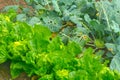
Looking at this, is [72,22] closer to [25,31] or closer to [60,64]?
[25,31]

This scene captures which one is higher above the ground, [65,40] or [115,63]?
[65,40]

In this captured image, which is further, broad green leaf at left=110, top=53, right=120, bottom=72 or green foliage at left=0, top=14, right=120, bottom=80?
broad green leaf at left=110, top=53, right=120, bottom=72

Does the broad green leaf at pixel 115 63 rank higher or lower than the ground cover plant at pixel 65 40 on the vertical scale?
lower

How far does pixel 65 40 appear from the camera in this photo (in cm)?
342

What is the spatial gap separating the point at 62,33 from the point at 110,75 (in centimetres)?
97

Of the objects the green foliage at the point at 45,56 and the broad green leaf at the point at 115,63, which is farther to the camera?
the broad green leaf at the point at 115,63

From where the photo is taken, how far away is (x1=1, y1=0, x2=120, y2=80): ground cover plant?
114 inches

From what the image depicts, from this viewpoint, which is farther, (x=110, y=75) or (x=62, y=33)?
(x=62, y=33)

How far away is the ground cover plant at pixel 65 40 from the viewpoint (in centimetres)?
291

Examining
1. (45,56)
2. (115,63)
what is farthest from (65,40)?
(115,63)

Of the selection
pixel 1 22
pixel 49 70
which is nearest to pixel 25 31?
pixel 1 22

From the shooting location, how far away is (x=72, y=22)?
3.71m

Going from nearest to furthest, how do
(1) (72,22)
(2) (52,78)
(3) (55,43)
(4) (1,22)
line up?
(2) (52,78)
(3) (55,43)
(4) (1,22)
(1) (72,22)

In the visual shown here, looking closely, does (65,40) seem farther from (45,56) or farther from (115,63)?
(115,63)
